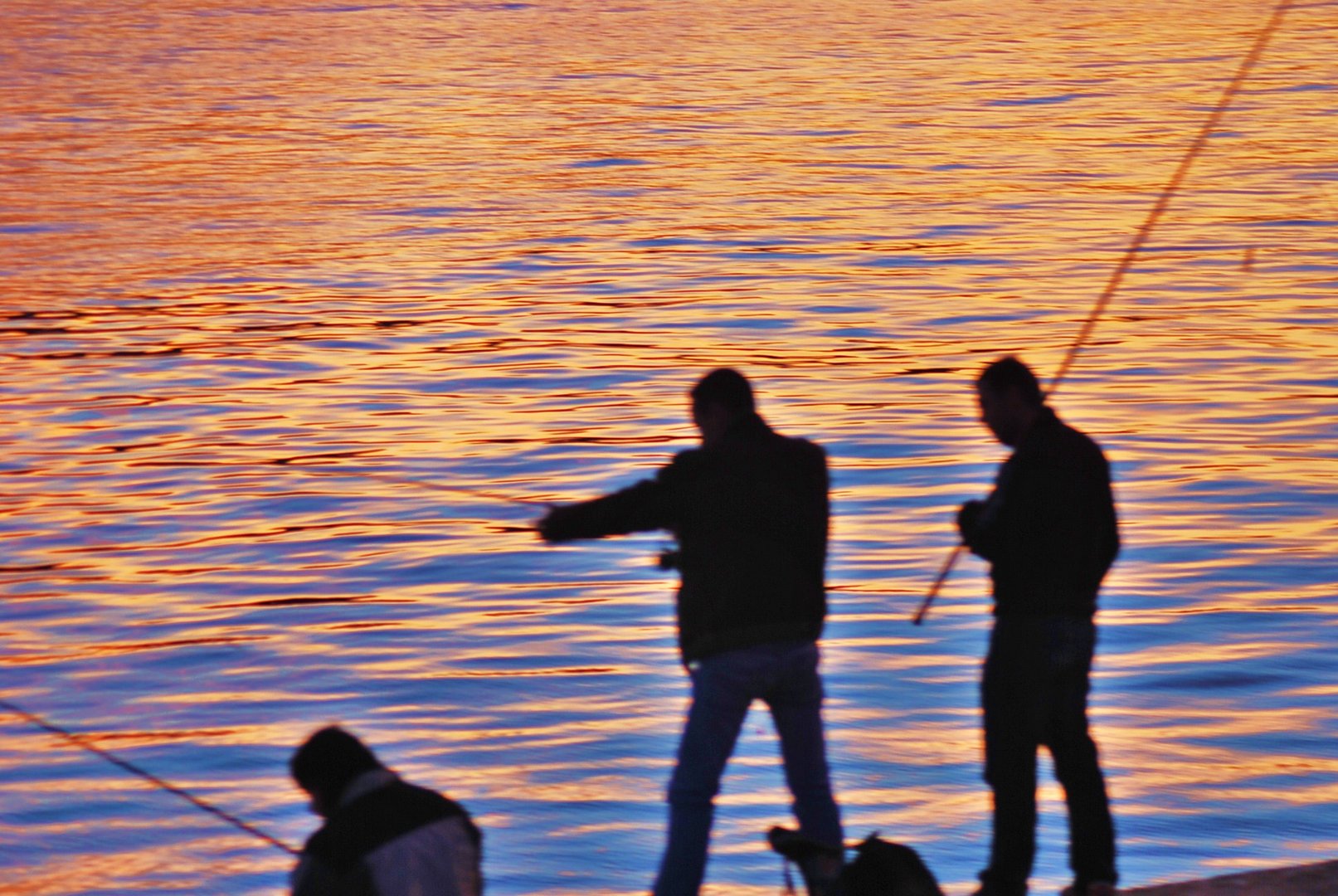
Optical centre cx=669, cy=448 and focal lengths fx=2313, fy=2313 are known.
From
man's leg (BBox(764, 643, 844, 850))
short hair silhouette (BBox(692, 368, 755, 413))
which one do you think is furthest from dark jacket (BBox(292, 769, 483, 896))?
short hair silhouette (BBox(692, 368, 755, 413))

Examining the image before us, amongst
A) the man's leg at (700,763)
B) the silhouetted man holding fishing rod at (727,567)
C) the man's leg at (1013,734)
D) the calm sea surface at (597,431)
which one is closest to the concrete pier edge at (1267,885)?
the man's leg at (1013,734)

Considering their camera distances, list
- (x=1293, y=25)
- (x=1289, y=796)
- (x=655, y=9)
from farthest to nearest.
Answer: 1. (x=655, y=9)
2. (x=1293, y=25)
3. (x=1289, y=796)

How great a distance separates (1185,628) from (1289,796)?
8.79 ft

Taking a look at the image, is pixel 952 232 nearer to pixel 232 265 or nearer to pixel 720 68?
pixel 232 265

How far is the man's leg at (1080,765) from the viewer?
6633 mm

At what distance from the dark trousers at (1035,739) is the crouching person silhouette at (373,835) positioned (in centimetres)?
188

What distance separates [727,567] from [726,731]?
473 mm

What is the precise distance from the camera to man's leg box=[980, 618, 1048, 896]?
21.7 feet

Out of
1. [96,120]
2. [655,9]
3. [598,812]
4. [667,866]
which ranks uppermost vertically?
[655,9]

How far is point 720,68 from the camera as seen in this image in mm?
43906

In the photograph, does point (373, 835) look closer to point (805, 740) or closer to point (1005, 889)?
point (805, 740)

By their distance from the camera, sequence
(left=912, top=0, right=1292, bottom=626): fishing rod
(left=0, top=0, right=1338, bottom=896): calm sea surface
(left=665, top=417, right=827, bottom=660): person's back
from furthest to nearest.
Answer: (left=0, top=0, right=1338, bottom=896): calm sea surface < (left=912, top=0, right=1292, bottom=626): fishing rod < (left=665, top=417, right=827, bottom=660): person's back

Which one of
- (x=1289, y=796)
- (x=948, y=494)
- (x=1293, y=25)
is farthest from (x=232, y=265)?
(x=1293, y=25)

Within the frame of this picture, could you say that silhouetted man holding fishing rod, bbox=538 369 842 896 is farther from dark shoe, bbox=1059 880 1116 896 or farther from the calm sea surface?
the calm sea surface
